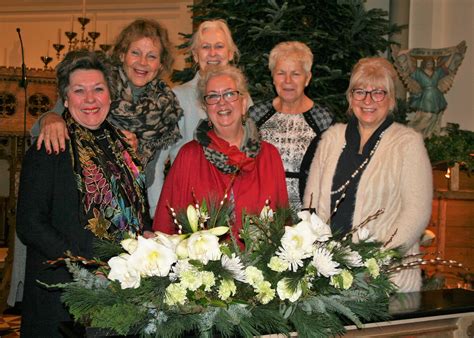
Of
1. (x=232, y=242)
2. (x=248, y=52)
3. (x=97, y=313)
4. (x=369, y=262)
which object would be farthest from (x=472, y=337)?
(x=248, y=52)

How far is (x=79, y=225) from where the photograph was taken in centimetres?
311

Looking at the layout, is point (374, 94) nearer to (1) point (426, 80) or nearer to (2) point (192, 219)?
(2) point (192, 219)

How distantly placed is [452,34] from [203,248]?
843 centimetres

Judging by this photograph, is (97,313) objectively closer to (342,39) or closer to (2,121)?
(342,39)

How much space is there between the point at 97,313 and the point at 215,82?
67.7 inches

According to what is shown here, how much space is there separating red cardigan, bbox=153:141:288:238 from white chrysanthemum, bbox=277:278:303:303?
1202mm

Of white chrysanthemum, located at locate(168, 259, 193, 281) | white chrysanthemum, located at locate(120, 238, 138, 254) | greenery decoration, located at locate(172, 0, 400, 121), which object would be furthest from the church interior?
white chrysanthemum, located at locate(168, 259, 193, 281)

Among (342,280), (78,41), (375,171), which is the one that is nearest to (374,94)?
(375,171)

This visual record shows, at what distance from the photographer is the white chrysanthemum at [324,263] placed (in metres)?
2.41

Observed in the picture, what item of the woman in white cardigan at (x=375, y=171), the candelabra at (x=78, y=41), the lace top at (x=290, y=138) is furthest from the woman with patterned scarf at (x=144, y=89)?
the candelabra at (x=78, y=41)

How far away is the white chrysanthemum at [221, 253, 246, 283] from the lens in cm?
235

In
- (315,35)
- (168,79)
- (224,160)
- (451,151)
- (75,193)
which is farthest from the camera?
(168,79)

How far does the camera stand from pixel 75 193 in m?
3.11

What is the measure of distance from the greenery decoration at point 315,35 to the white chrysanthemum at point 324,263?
11.8 feet
